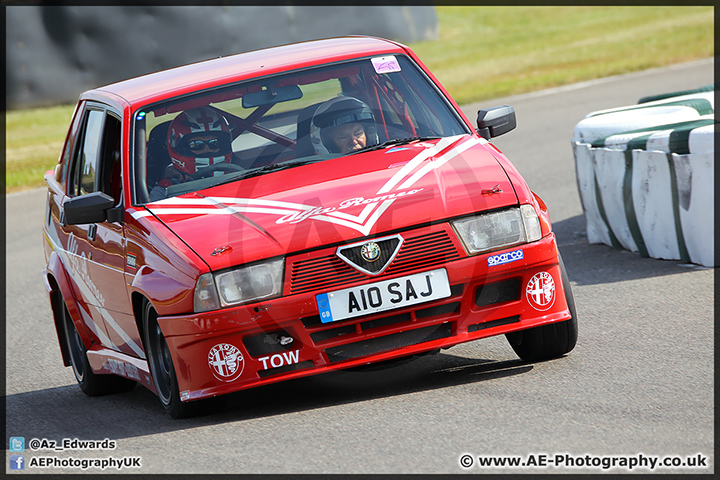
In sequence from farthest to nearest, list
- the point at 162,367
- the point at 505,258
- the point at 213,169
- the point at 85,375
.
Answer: the point at 85,375 → the point at 213,169 → the point at 162,367 → the point at 505,258

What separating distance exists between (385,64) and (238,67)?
0.85 m

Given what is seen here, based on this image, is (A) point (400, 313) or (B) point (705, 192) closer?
(A) point (400, 313)

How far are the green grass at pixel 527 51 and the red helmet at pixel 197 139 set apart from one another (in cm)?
1248

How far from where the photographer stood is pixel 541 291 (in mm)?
5316

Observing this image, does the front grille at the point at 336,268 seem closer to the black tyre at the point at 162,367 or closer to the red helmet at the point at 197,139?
the black tyre at the point at 162,367

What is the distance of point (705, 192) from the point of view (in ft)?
24.2

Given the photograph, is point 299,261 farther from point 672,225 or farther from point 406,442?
point 672,225

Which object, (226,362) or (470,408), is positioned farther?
(226,362)

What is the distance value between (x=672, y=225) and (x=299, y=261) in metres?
3.59

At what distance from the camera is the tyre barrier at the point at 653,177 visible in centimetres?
744

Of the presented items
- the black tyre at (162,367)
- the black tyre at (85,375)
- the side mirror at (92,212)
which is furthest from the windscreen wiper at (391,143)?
the black tyre at (85,375)

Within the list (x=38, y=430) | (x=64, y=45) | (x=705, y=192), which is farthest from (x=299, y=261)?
(x=64, y=45)

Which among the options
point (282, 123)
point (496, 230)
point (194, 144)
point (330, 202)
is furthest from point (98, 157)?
point (496, 230)

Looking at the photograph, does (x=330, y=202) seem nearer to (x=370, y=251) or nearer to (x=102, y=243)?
(x=370, y=251)
